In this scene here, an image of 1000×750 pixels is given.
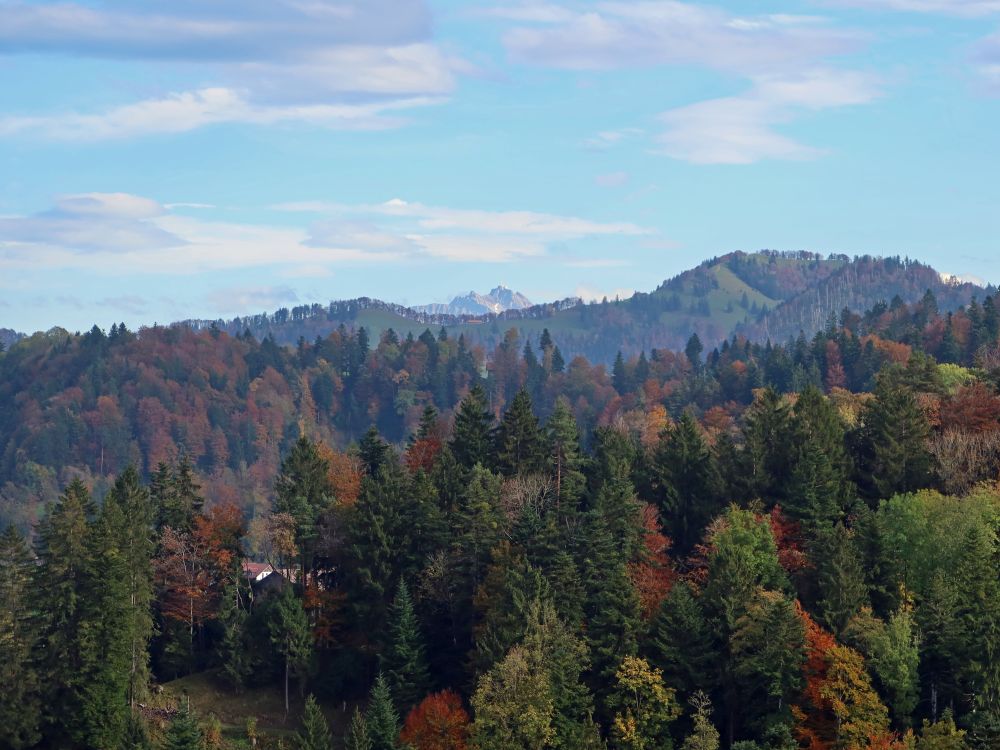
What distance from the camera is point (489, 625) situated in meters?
65.6

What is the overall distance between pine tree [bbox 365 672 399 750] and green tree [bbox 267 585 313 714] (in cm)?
963

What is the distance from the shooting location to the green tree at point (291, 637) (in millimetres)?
72312

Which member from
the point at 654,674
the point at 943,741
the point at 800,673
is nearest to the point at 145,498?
the point at 654,674

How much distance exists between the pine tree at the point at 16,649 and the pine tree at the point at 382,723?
17.0 metres

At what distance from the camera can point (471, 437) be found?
82062 millimetres

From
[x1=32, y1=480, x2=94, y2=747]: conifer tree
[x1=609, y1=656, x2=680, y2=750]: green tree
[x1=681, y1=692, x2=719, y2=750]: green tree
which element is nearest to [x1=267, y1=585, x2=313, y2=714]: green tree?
[x1=32, y1=480, x2=94, y2=747]: conifer tree

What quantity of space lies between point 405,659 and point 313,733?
25.4ft

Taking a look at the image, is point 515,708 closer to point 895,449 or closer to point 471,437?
point 471,437

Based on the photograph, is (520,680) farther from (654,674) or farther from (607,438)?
(607,438)

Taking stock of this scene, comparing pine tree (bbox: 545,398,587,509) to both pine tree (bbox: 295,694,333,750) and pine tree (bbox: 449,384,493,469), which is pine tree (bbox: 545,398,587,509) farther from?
pine tree (bbox: 295,694,333,750)

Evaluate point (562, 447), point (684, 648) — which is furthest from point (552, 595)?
point (562, 447)

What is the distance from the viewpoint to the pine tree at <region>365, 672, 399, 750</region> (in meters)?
61.8

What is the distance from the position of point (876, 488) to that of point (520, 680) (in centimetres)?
2609

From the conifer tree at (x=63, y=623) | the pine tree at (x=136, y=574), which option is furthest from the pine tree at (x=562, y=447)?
the conifer tree at (x=63, y=623)
